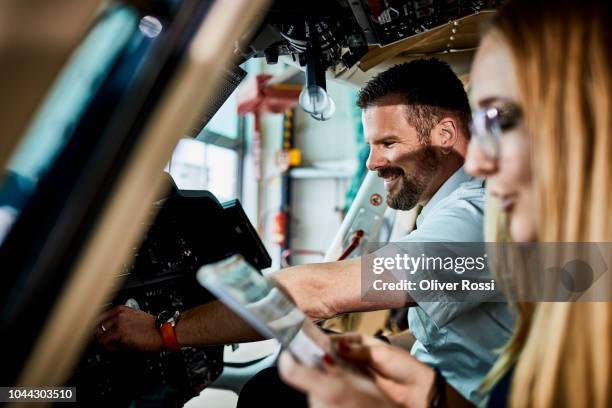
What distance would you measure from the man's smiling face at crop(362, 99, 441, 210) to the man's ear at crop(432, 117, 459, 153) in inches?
1.1

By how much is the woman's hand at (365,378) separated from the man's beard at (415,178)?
33.1 inches

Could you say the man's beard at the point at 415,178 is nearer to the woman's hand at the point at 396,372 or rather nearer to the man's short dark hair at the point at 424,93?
the man's short dark hair at the point at 424,93

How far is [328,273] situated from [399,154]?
63 cm

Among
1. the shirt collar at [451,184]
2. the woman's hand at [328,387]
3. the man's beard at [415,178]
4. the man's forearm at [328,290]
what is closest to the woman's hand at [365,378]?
the woman's hand at [328,387]

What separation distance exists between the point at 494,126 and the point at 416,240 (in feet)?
1.66

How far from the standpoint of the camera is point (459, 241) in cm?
111

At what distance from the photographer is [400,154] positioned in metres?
1.55

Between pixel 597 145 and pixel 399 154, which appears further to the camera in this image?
pixel 399 154

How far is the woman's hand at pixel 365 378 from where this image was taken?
480mm

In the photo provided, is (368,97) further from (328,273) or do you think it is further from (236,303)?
(236,303)

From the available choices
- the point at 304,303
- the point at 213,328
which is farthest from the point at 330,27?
the point at 213,328

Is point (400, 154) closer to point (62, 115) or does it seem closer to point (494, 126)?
point (494, 126)

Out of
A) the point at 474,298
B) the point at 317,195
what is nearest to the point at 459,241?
the point at 474,298

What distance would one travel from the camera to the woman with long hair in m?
0.58
